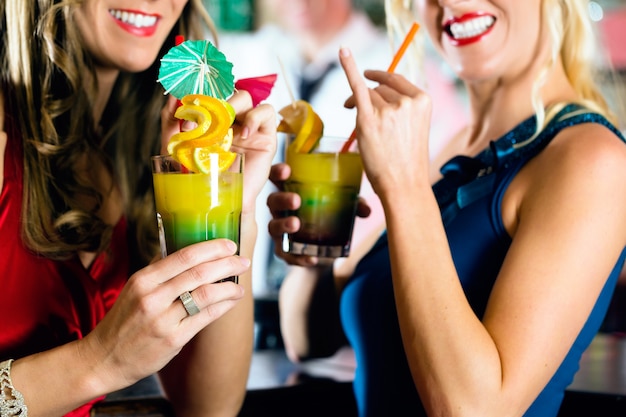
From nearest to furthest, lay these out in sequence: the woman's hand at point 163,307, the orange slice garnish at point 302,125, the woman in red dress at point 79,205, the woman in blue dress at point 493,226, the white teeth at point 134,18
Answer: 1. the woman's hand at point 163,307
2. the woman in blue dress at point 493,226
3. the woman in red dress at point 79,205
4. the orange slice garnish at point 302,125
5. the white teeth at point 134,18

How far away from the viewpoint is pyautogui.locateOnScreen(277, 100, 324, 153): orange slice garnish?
1.74 metres

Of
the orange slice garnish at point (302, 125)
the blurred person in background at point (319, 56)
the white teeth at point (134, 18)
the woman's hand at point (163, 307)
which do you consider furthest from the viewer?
the blurred person in background at point (319, 56)

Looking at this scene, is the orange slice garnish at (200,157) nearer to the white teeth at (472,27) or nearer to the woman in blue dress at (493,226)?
the woman in blue dress at (493,226)

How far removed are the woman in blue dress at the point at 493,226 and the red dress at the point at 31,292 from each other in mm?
541

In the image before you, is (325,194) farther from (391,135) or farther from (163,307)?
(163,307)

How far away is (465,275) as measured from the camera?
1718 mm

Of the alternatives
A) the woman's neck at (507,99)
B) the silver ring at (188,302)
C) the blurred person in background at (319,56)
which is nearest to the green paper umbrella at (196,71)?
the silver ring at (188,302)

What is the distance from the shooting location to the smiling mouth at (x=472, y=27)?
74.6 inches

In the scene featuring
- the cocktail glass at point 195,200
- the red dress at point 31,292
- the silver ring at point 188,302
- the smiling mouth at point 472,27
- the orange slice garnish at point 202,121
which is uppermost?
the smiling mouth at point 472,27

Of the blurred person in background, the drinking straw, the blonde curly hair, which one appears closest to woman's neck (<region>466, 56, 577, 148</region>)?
the drinking straw

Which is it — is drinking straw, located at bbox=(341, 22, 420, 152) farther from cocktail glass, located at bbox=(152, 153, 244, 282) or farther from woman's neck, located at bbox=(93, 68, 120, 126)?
woman's neck, located at bbox=(93, 68, 120, 126)

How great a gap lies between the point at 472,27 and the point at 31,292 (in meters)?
1.34

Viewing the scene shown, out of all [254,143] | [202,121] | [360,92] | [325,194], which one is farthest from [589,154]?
[202,121]

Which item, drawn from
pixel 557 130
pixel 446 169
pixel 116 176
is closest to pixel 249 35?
pixel 116 176
